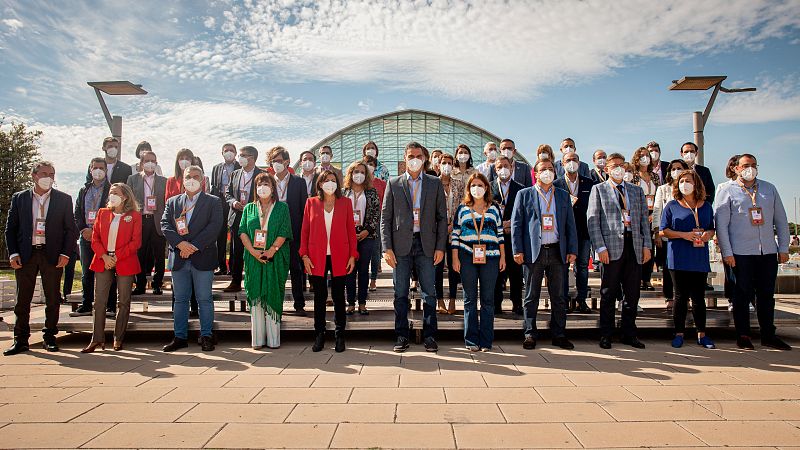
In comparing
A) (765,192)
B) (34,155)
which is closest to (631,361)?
(765,192)

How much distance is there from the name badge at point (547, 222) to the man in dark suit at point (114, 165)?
6.16m

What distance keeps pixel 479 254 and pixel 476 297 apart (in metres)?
0.50

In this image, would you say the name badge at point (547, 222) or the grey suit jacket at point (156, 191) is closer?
the name badge at point (547, 222)

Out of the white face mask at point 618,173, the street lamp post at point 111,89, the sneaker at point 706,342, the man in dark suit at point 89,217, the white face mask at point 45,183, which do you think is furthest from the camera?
the street lamp post at point 111,89

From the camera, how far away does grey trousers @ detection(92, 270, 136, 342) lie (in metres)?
6.07

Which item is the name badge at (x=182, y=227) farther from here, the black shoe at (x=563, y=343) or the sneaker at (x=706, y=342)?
the sneaker at (x=706, y=342)

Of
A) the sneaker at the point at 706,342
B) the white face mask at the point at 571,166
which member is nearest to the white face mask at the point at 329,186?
the white face mask at the point at 571,166

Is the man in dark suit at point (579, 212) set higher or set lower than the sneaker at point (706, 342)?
higher

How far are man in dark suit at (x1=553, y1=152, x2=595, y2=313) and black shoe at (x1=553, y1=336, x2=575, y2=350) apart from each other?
967 millimetres

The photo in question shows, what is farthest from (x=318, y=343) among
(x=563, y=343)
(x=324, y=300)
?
(x=563, y=343)

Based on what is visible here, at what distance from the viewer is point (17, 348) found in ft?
19.6

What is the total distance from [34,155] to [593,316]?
80.0 feet

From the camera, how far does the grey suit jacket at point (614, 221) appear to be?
5.93 m

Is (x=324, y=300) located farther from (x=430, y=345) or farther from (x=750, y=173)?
(x=750, y=173)
